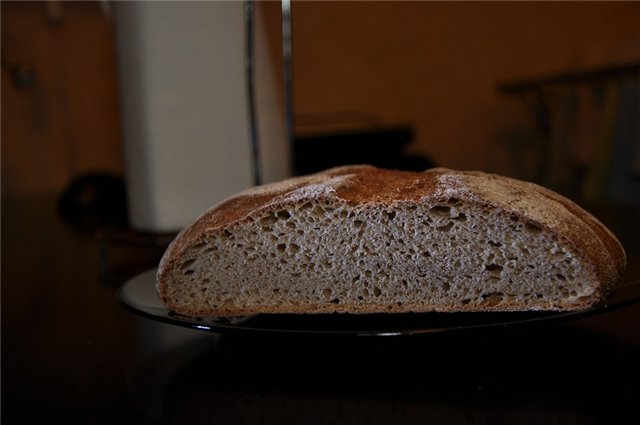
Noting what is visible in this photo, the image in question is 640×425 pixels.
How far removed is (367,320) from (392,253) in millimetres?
68

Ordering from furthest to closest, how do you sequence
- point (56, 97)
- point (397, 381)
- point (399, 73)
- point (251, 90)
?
point (399, 73) < point (56, 97) < point (251, 90) < point (397, 381)

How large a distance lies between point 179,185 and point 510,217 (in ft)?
2.02

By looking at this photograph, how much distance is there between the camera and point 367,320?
0.67 meters

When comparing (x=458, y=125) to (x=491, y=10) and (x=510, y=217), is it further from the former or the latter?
(x=510, y=217)

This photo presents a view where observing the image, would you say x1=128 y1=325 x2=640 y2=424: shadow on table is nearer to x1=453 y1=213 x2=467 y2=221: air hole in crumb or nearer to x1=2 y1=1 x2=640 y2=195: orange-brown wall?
x1=453 y1=213 x2=467 y2=221: air hole in crumb

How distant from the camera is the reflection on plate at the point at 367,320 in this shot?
574 millimetres

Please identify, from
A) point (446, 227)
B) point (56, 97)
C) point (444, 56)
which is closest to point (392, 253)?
point (446, 227)

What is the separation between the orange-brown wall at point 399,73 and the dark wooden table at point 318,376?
259 centimetres

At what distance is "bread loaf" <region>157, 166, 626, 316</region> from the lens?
24.9 inches

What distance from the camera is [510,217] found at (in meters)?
0.63

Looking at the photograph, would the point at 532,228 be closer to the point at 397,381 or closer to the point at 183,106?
the point at 397,381

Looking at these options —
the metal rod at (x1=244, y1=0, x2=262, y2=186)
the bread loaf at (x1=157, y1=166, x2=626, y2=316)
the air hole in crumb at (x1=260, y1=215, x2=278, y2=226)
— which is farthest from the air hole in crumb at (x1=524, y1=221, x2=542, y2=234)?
the metal rod at (x1=244, y1=0, x2=262, y2=186)

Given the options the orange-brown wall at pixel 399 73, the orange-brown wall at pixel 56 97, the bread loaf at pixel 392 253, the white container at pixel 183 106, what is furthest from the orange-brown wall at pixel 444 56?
the bread loaf at pixel 392 253

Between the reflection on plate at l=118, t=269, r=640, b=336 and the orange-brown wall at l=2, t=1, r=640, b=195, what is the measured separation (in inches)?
105
